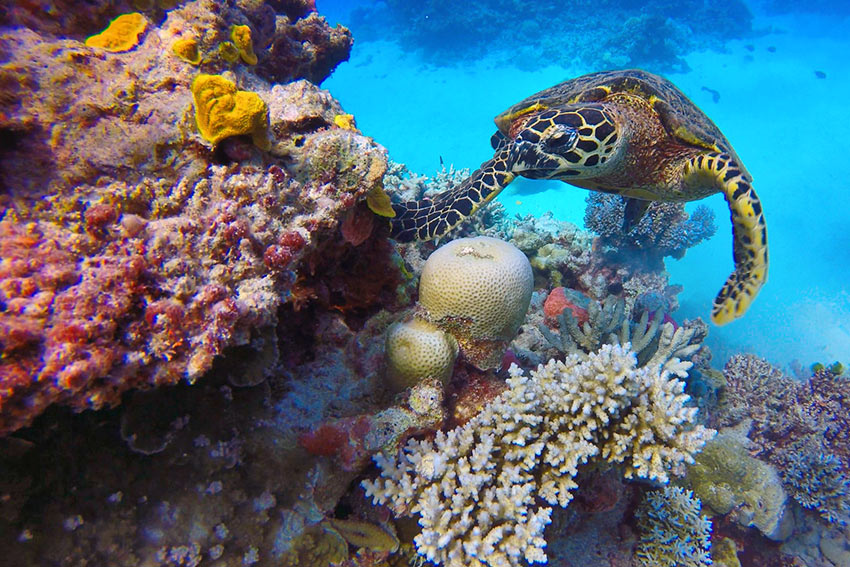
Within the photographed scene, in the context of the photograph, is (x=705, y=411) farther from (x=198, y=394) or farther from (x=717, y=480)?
(x=198, y=394)

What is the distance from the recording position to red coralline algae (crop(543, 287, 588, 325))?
4.39m

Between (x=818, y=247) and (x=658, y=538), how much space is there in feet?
57.9

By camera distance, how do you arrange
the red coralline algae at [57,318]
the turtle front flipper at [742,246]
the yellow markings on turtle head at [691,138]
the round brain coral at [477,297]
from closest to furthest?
the red coralline algae at [57,318], the round brain coral at [477,297], the turtle front flipper at [742,246], the yellow markings on turtle head at [691,138]

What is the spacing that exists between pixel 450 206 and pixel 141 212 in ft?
8.25

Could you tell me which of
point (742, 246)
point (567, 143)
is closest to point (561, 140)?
point (567, 143)

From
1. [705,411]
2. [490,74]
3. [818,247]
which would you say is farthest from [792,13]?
[705,411]

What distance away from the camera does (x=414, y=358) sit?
7.93 feet

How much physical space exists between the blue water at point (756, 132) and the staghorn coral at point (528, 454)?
9.96 m

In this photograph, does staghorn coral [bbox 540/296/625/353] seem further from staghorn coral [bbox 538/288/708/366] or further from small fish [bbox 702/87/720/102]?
small fish [bbox 702/87/720/102]

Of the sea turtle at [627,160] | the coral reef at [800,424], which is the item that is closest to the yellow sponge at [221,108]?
the sea turtle at [627,160]

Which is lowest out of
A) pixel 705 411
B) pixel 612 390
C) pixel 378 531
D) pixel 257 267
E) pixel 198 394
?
pixel 378 531

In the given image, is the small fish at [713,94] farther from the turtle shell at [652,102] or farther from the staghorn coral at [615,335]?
the staghorn coral at [615,335]

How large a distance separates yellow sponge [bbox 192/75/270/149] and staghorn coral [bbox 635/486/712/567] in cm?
405

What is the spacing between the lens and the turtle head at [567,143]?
11.6ft
